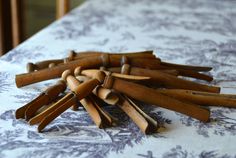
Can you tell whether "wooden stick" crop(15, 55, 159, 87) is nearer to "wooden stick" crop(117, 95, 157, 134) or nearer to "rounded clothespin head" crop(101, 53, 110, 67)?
"rounded clothespin head" crop(101, 53, 110, 67)

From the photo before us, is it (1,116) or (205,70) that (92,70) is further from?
(205,70)

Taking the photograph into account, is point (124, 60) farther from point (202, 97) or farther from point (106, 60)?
point (202, 97)

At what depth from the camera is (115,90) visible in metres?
0.72

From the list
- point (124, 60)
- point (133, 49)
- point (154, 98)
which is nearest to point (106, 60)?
point (124, 60)

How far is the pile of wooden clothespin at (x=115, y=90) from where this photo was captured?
27.4 inches

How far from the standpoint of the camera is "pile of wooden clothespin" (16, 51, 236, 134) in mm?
696

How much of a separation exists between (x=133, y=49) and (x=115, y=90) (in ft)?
1.53

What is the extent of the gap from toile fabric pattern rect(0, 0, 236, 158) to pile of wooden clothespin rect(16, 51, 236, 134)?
0.02 metres

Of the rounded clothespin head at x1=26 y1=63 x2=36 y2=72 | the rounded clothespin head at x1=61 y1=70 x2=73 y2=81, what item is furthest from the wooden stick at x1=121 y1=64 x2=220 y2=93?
the rounded clothespin head at x1=26 y1=63 x2=36 y2=72

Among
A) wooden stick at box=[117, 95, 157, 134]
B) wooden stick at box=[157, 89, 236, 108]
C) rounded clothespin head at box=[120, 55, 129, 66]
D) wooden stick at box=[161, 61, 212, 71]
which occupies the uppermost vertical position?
rounded clothespin head at box=[120, 55, 129, 66]

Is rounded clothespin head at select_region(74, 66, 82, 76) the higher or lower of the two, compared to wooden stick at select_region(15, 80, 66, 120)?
higher

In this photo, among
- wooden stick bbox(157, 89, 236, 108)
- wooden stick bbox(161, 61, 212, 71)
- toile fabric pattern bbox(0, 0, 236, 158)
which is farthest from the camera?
wooden stick bbox(161, 61, 212, 71)

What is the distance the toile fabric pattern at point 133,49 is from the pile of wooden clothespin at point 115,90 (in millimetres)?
18

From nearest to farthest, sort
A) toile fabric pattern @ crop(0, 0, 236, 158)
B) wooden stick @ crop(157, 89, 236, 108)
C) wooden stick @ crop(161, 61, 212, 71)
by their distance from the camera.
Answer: toile fabric pattern @ crop(0, 0, 236, 158)
wooden stick @ crop(157, 89, 236, 108)
wooden stick @ crop(161, 61, 212, 71)
